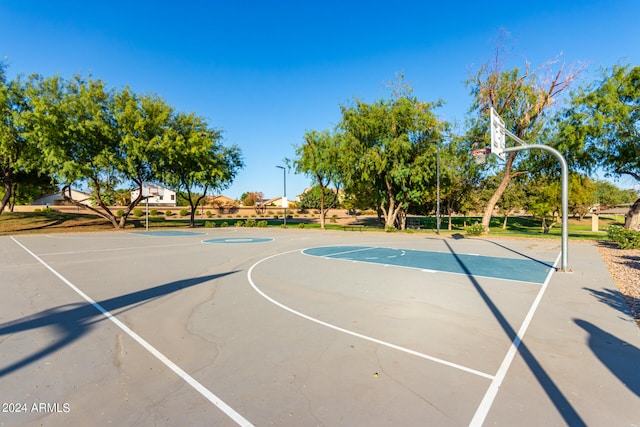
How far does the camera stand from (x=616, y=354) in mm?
4445

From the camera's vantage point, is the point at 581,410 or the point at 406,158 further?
the point at 406,158

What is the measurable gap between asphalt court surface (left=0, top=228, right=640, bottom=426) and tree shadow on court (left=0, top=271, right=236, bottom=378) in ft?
0.12

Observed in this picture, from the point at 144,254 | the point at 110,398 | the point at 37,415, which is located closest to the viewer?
the point at 37,415

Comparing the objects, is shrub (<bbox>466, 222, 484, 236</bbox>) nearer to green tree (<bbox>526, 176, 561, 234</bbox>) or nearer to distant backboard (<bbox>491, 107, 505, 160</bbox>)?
distant backboard (<bbox>491, 107, 505, 160</bbox>)

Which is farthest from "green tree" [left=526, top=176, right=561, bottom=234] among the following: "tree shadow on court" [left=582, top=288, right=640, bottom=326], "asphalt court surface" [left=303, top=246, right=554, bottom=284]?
"tree shadow on court" [left=582, top=288, right=640, bottom=326]

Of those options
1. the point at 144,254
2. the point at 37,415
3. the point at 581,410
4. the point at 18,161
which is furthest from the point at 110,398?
the point at 18,161

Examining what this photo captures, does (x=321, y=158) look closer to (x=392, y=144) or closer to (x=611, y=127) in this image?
(x=392, y=144)

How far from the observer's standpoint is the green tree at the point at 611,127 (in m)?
22.4

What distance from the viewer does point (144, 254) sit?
14867 mm

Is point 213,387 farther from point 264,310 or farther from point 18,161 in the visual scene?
point 18,161

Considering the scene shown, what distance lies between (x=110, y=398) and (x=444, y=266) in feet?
34.3

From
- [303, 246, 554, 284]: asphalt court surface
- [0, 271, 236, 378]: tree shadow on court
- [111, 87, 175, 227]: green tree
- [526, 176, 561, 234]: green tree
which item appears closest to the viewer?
[0, 271, 236, 378]: tree shadow on court

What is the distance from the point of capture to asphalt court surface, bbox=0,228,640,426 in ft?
10.5

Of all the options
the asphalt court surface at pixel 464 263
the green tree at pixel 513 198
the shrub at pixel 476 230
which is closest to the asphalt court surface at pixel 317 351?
the asphalt court surface at pixel 464 263
